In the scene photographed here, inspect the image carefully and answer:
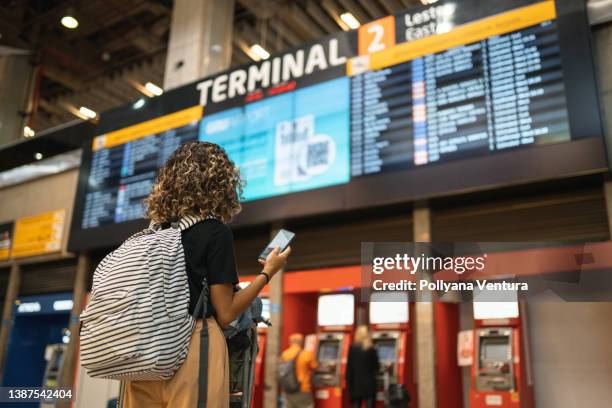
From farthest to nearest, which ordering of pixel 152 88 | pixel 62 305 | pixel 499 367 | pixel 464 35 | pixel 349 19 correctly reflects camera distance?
pixel 152 88
pixel 349 19
pixel 62 305
pixel 499 367
pixel 464 35

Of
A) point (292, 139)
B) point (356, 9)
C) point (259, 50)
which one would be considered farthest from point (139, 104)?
point (356, 9)

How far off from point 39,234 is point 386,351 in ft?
18.1

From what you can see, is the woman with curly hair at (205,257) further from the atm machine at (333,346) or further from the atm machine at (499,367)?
the atm machine at (333,346)

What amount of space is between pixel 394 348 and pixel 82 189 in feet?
14.6

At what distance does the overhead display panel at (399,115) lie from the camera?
4328 mm

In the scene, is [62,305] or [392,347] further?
[62,305]

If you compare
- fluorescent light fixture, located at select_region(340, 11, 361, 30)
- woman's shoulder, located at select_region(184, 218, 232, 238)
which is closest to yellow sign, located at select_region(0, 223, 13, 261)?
fluorescent light fixture, located at select_region(340, 11, 361, 30)

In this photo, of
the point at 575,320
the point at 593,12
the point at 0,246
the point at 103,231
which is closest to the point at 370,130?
the point at 593,12

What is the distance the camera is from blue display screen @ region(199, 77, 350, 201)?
5418 mm

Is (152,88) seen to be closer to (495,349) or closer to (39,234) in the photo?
(39,234)

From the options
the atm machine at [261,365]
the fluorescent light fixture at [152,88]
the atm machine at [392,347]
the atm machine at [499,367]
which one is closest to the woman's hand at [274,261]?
the atm machine at [499,367]

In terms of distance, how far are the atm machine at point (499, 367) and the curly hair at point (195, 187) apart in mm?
4087

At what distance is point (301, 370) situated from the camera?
6258mm

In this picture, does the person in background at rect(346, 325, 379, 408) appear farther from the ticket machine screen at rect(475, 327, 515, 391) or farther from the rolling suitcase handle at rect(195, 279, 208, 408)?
the rolling suitcase handle at rect(195, 279, 208, 408)
